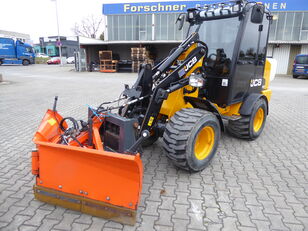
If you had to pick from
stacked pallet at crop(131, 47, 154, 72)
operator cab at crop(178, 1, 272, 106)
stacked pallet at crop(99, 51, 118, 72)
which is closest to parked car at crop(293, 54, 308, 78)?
stacked pallet at crop(131, 47, 154, 72)

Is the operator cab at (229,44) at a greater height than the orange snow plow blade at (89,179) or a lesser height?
greater

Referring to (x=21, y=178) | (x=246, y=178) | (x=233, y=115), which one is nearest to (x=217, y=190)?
(x=246, y=178)

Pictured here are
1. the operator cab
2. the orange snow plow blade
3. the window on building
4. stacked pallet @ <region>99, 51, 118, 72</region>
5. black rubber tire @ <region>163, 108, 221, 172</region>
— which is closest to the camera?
the orange snow plow blade

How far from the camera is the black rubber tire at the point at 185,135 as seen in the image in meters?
3.08

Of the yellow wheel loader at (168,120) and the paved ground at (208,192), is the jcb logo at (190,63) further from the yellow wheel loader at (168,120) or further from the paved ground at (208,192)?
the paved ground at (208,192)

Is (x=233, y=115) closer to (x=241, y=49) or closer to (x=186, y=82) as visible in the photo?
(x=241, y=49)

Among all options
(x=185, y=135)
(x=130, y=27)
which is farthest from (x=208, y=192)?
(x=130, y=27)

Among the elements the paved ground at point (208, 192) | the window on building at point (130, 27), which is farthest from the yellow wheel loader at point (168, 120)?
the window on building at point (130, 27)

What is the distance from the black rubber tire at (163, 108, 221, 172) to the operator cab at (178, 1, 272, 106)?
112 centimetres

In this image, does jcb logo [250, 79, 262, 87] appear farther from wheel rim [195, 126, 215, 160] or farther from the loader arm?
wheel rim [195, 126, 215, 160]

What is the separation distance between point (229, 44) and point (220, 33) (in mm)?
267

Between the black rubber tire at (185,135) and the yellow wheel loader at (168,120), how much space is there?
13mm

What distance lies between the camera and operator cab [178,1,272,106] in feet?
13.0

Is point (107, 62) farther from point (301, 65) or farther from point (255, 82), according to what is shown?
point (255, 82)
